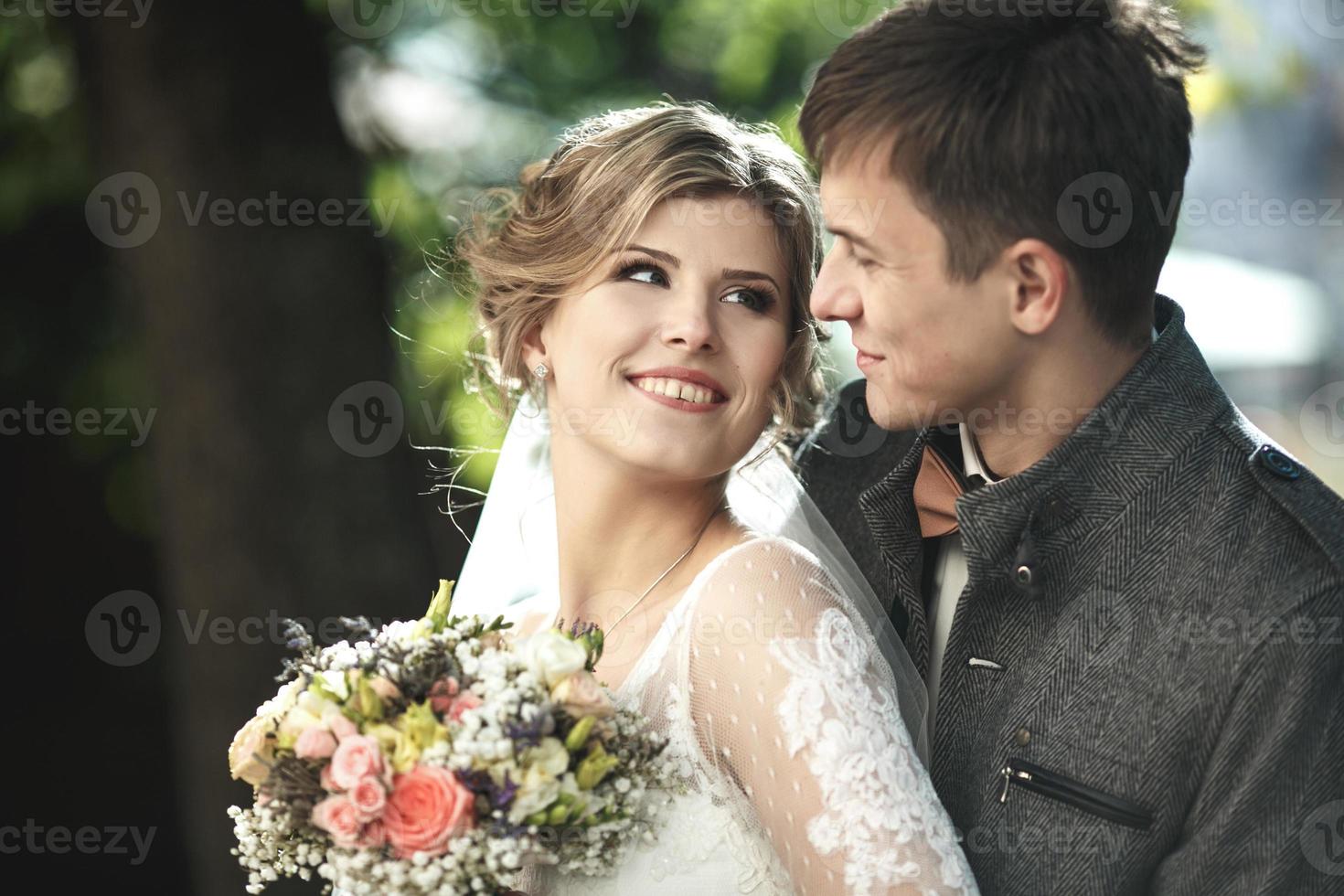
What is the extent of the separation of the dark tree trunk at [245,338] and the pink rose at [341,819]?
231 cm

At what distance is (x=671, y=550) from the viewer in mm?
2930

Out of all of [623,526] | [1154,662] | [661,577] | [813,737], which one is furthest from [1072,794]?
[623,526]

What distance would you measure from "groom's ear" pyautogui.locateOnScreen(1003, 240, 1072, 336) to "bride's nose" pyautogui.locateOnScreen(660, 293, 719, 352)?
605 mm

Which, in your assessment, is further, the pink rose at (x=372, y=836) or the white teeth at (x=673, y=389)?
the white teeth at (x=673, y=389)

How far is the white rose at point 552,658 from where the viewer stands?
7.38ft

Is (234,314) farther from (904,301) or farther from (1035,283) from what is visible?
(1035,283)

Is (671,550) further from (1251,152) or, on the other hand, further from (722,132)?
(1251,152)

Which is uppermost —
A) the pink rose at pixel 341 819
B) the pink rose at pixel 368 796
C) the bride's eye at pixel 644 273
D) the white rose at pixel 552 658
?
the bride's eye at pixel 644 273

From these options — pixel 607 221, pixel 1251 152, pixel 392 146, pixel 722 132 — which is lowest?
pixel 607 221

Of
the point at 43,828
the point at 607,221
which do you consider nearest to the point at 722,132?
the point at 607,221

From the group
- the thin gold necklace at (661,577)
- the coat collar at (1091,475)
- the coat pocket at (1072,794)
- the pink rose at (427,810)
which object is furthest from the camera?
the thin gold necklace at (661,577)

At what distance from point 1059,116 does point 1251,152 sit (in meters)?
12.7

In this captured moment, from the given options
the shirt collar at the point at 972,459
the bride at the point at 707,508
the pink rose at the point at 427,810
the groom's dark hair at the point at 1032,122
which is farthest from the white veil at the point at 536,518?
the pink rose at the point at 427,810

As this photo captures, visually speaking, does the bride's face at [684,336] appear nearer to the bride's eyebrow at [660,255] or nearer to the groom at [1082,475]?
the bride's eyebrow at [660,255]
